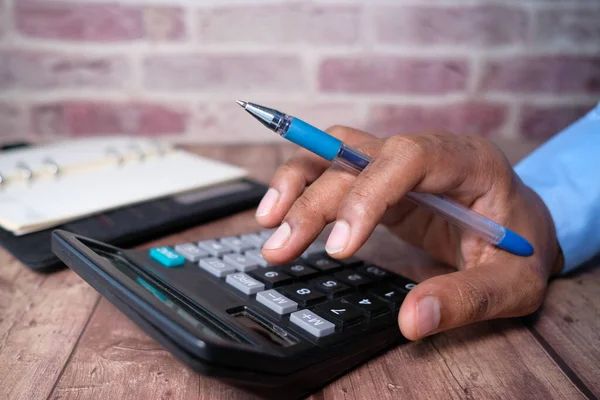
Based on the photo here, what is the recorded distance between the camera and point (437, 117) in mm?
1143

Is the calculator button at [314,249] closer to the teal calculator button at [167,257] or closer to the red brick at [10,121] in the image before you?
the teal calculator button at [167,257]

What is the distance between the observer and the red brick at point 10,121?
1087 millimetres

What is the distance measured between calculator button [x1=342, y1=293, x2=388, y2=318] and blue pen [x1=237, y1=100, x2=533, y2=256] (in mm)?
81

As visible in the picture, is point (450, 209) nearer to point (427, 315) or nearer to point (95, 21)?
point (427, 315)

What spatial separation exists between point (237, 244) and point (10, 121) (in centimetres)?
74

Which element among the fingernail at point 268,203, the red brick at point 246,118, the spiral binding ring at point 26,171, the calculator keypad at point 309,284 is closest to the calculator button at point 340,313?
the calculator keypad at point 309,284

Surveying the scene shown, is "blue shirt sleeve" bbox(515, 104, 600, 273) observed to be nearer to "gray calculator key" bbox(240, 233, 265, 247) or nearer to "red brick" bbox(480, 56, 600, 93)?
"gray calculator key" bbox(240, 233, 265, 247)

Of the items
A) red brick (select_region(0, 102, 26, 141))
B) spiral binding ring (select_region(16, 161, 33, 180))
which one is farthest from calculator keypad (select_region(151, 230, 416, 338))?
red brick (select_region(0, 102, 26, 141))

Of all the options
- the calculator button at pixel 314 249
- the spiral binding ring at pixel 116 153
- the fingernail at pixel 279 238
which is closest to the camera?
the fingernail at pixel 279 238

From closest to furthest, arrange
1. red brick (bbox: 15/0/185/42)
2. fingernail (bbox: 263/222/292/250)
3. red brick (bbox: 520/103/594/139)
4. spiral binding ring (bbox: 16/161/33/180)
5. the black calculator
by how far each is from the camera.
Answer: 1. the black calculator
2. fingernail (bbox: 263/222/292/250)
3. spiral binding ring (bbox: 16/161/33/180)
4. red brick (bbox: 15/0/185/42)
5. red brick (bbox: 520/103/594/139)

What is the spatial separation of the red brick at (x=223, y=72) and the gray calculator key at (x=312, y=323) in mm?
751

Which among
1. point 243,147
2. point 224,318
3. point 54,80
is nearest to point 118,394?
point 224,318

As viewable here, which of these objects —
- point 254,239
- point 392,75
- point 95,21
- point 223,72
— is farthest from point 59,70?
point 254,239

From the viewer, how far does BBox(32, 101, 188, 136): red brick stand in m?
1.10
